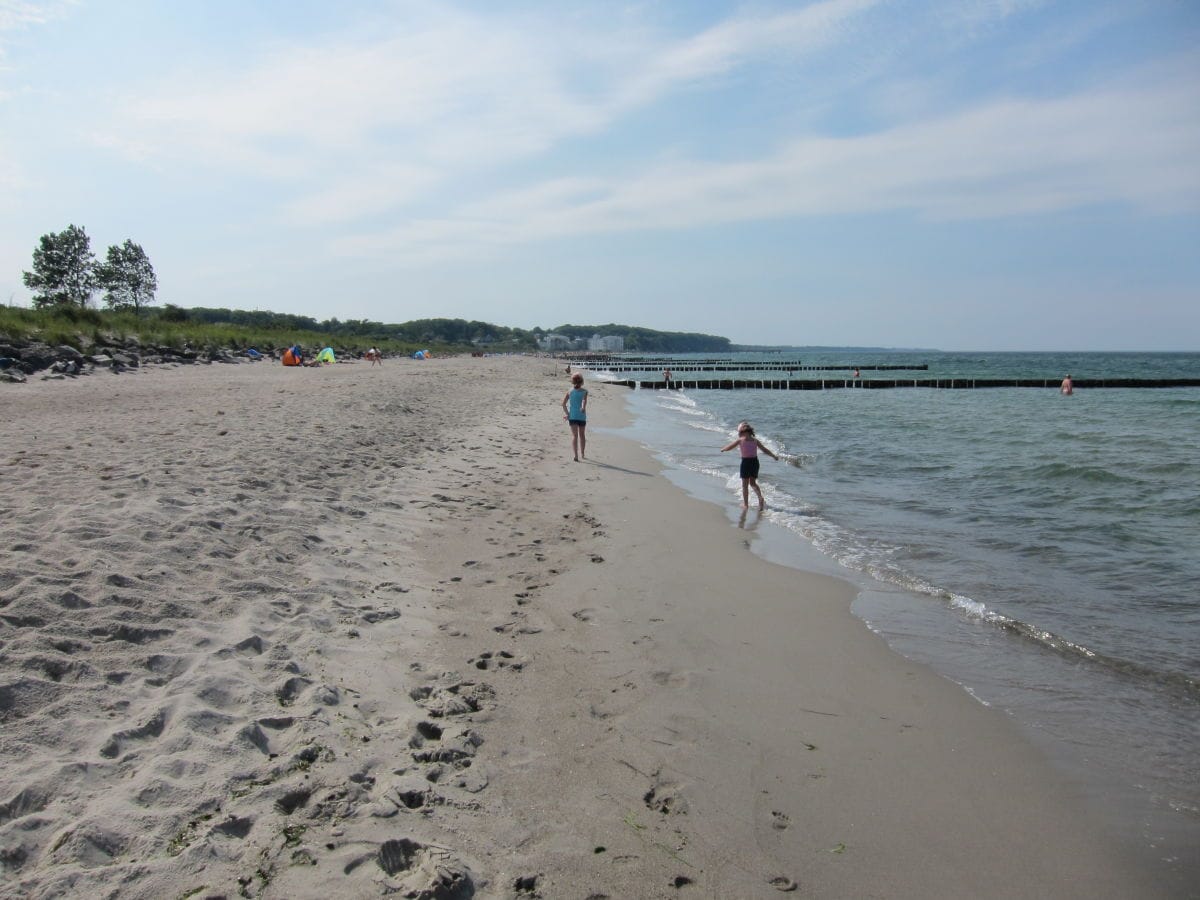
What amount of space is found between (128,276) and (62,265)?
716 centimetres

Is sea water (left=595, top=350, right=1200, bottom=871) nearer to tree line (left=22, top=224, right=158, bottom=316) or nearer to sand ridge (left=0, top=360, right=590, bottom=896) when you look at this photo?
sand ridge (left=0, top=360, right=590, bottom=896)

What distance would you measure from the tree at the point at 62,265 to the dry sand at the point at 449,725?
56498 millimetres

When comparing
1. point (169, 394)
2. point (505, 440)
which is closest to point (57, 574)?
point (505, 440)

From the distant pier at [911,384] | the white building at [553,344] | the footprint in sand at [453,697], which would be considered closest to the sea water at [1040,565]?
the footprint in sand at [453,697]

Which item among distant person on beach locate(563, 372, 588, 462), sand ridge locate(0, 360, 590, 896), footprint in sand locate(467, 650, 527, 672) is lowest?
footprint in sand locate(467, 650, 527, 672)

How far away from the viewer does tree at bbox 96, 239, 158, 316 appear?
56.4 m

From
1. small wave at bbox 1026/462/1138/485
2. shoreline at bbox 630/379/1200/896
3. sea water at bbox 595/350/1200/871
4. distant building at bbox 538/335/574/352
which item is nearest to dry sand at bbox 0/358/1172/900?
shoreline at bbox 630/379/1200/896

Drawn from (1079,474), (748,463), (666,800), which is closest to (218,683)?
(666,800)

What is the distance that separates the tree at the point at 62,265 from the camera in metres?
50.7

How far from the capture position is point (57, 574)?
434 centimetres

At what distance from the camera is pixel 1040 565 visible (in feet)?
25.2

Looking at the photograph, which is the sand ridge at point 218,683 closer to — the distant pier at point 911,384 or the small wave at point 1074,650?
the small wave at point 1074,650

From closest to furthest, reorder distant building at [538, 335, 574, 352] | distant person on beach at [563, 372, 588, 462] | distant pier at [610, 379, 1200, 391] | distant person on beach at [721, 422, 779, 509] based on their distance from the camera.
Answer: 1. distant person on beach at [721, 422, 779, 509]
2. distant person on beach at [563, 372, 588, 462]
3. distant pier at [610, 379, 1200, 391]
4. distant building at [538, 335, 574, 352]

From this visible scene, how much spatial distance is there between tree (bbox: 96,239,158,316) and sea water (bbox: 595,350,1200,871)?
55.8 meters
